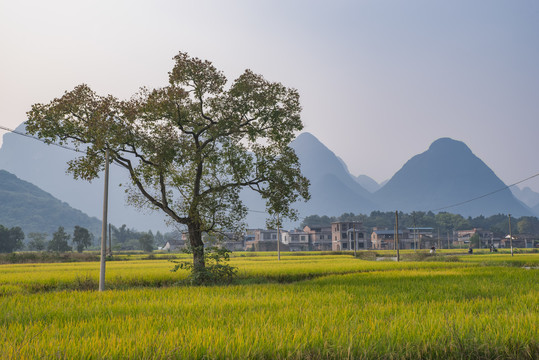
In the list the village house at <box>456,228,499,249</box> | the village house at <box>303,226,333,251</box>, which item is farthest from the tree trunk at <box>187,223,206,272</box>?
the village house at <box>456,228,499,249</box>

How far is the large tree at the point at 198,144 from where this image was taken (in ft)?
61.6

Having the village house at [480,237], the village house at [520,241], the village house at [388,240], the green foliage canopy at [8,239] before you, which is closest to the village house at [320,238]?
the village house at [388,240]

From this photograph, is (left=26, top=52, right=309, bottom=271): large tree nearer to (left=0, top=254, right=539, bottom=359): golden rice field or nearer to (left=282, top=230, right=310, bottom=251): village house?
(left=0, top=254, right=539, bottom=359): golden rice field

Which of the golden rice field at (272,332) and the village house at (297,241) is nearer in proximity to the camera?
the golden rice field at (272,332)

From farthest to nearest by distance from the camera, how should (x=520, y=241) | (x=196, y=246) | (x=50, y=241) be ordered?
(x=520, y=241) → (x=50, y=241) → (x=196, y=246)

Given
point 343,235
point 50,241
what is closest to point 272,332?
point 50,241

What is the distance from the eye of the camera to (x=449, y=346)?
5.91 metres

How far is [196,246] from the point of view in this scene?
64.2ft

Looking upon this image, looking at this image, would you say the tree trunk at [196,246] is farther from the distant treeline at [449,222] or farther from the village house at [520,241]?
the village house at [520,241]

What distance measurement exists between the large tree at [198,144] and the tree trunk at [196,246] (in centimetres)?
5

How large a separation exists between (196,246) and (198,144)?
4.94 m

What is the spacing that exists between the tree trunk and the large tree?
0.05m

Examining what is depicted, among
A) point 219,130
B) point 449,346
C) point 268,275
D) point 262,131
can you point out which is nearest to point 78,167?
point 219,130

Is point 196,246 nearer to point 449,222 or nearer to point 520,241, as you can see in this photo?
point 520,241
